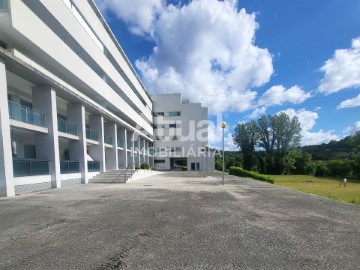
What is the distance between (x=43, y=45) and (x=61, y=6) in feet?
15.5

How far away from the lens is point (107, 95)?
1015 inches

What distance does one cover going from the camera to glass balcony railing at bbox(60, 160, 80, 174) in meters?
16.3

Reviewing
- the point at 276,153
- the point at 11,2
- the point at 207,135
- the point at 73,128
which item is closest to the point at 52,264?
the point at 11,2

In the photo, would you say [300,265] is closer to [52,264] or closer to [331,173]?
[52,264]

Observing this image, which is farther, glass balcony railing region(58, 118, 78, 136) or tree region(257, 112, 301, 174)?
tree region(257, 112, 301, 174)

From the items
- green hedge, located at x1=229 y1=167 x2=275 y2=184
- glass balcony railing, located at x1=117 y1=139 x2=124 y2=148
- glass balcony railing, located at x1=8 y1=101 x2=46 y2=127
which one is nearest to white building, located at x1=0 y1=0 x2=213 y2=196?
glass balcony railing, located at x1=8 y1=101 x2=46 y2=127

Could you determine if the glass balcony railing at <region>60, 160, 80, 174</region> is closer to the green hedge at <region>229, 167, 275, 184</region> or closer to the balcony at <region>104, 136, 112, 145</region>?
the balcony at <region>104, 136, 112, 145</region>

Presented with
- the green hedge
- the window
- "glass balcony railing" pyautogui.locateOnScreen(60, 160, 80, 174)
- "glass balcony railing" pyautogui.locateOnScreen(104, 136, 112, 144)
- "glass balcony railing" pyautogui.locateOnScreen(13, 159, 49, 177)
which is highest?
"glass balcony railing" pyautogui.locateOnScreen(104, 136, 112, 144)

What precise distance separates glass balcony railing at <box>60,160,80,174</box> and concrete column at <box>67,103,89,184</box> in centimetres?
52

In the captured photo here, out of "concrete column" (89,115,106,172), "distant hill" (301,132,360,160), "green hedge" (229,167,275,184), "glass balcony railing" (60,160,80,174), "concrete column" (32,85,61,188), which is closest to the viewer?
"concrete column" (32,85,61,188)

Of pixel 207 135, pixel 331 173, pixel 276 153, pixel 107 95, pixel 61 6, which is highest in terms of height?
pixel 61 6

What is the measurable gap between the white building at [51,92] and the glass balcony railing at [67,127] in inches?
3.2

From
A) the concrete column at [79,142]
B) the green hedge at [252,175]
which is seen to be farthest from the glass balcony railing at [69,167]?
the green hedge at [252,175]

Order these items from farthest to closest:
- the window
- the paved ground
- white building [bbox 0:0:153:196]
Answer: the window → white building [bbox 0:0:153:196] → the paved ground
